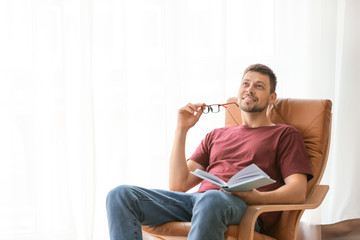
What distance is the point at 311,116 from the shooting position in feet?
7.88

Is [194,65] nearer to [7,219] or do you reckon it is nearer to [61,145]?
[61,145]

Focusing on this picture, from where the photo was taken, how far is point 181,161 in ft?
8.01

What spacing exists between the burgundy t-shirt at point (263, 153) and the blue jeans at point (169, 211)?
21cm

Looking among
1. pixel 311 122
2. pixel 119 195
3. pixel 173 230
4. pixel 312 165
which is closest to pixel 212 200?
pixel 173 230

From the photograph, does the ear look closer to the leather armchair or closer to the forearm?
the leather armchair

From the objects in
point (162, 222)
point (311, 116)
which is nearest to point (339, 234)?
point (311, 116)

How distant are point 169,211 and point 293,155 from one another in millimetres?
602

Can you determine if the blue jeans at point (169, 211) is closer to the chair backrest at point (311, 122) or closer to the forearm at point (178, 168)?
the forearm at point (178, 168)

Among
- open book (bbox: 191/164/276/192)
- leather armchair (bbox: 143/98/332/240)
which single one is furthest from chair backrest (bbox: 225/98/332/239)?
open book (bbox: 191/164/276/192)

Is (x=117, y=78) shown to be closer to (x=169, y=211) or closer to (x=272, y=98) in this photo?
(x=272, y=98)

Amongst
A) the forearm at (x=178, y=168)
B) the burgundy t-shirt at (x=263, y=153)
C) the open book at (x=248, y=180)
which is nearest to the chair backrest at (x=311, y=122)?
the burgundy t-shirt at (x=263, y=153)

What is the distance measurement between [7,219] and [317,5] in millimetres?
2428

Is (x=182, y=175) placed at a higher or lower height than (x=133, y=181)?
higher

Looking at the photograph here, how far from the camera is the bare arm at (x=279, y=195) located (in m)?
2.04
